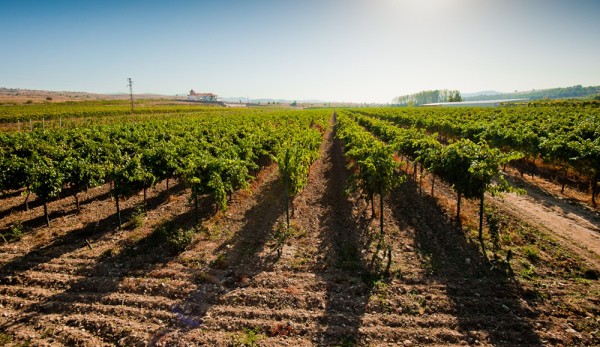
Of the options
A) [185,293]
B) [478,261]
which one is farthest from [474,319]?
[185,293]

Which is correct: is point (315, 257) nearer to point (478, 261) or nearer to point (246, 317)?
point (246, 317)

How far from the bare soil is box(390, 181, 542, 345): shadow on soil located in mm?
43

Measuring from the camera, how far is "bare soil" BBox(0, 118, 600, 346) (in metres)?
8.19

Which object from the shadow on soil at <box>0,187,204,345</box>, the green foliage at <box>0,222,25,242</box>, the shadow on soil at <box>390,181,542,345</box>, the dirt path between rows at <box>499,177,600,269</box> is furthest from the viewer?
the green foliage at <box>0,222,25,242</box>

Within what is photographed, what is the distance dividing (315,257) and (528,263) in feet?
26.3

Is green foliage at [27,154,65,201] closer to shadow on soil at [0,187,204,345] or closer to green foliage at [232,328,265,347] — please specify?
shadow on soil at [0,187,204,345]

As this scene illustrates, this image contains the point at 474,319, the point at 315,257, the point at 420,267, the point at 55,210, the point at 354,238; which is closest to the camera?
the point at 474,319

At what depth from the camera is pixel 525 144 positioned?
74.2ft

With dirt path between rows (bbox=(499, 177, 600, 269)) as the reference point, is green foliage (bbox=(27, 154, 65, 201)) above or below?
above

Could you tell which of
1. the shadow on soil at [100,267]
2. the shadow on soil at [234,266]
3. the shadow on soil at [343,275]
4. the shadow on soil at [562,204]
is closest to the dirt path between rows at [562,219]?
the shadow on soil at [562,204]

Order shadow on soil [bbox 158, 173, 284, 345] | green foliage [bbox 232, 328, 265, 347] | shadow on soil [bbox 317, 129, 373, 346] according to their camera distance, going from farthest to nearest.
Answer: shadow on soil [bbox 158, 173, 284, 345]
shadow on soil [bbox 317, 129, 373, 346]
green foliage [bbox 232, 328, 265, 347]

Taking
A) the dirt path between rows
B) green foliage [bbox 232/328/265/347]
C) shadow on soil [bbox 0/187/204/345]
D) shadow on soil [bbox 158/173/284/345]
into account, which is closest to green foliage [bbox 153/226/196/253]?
shadow on soil [bbox 0/187/204/345]

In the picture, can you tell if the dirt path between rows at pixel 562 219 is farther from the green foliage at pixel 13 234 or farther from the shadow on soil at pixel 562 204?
the green foliage at pixel 13 234

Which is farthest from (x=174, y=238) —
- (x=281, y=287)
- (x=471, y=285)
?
(x=471, y=285)
